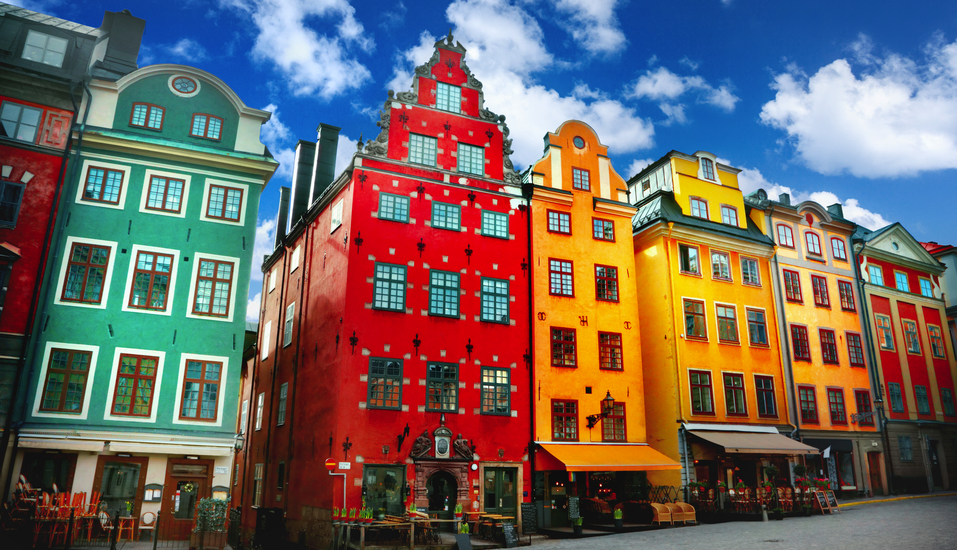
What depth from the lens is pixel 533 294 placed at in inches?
1106

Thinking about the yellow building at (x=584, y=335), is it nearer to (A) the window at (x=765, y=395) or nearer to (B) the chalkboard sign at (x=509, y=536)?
(B) the chalkboard sign at (x=509, y=536)

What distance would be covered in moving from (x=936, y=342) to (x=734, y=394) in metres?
19.2

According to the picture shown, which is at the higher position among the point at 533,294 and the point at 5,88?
the point at 5,88

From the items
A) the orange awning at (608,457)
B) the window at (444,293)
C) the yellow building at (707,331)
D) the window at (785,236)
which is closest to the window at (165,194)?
the window at (444,293)

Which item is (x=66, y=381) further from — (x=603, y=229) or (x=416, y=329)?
(x=603, y=229)

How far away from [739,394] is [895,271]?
17505 millimetres

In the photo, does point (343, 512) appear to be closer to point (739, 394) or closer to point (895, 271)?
point (739, 394)

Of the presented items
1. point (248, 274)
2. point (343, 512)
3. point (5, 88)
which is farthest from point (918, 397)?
point (5, 88)

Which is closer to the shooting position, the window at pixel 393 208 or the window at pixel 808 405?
the window at pixel 393 208

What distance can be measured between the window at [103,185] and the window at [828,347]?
34.5 meters

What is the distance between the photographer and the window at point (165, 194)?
944 inches

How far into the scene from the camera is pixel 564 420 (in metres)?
27.4

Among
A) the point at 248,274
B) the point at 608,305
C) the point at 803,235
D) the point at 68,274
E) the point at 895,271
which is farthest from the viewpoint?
the point at 895,271

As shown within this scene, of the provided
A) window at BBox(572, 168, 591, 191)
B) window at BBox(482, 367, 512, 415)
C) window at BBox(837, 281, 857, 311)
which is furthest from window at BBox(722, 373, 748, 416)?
window at BBox(482, 367, 512, 415)
